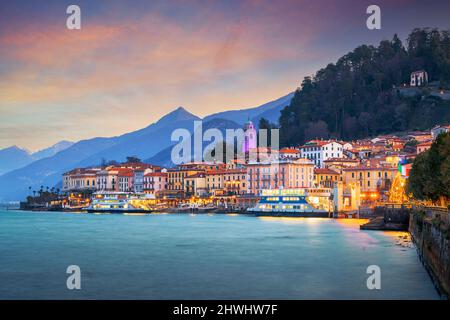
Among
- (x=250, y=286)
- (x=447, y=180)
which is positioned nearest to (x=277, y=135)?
(x=447, y=180)

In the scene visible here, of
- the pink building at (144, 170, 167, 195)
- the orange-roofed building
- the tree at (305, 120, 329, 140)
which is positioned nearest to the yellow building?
the orange-roofed building

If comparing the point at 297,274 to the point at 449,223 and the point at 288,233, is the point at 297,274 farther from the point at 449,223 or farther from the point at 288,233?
the point at 288,233

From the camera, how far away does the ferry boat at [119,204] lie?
133750 millimetres

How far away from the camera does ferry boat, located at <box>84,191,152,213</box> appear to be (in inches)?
5266

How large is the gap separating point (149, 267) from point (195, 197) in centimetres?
10363

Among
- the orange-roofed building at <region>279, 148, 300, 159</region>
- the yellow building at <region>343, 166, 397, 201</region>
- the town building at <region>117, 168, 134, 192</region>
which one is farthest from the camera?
the town building at <region>117, 168, 134, 192</region>

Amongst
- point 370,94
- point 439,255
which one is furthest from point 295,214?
point 439,255

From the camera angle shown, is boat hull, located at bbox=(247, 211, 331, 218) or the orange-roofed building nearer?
boat hull, located at bbox=(247, 211, 331, 218)

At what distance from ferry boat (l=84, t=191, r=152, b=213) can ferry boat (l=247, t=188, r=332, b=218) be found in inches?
1310

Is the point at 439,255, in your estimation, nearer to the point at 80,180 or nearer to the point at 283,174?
the point at 283,174

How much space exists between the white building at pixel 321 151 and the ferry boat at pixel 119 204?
114 feet

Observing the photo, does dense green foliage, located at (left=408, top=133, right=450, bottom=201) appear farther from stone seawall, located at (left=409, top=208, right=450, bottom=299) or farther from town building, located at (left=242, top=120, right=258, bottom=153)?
town building, located at (left=242, top=120, right=258, bottom=153)

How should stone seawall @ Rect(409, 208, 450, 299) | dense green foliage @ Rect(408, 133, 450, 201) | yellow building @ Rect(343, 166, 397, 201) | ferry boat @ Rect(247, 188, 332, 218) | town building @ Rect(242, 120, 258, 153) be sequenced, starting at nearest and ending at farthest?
stone seawall @ Rect(409, 208, 450, 299)
dense green foliage @ Rect(408, 133, 450, 201)
ferry boat @ Rect(247, 188, 332, 218)
yellow building @ Rect(343, 166, 397, 201)
town building @ Rect(242, 120, 258, 153)

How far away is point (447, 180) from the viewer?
42.5 meters
